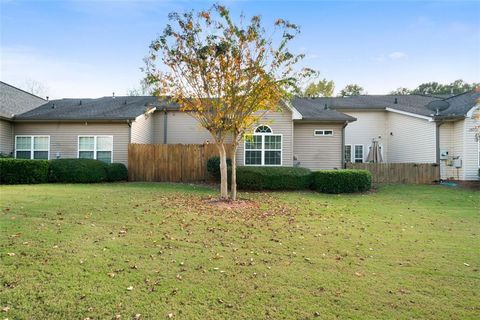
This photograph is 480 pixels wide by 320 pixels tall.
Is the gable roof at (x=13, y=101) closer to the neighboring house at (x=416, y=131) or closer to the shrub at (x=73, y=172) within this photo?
the shrub at (x=73, y=172)

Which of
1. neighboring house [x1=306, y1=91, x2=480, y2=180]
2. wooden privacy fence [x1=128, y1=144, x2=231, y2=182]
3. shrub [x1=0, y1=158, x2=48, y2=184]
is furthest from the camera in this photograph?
neighboring house [x1=306, y1=91, x2=480, y2=180]

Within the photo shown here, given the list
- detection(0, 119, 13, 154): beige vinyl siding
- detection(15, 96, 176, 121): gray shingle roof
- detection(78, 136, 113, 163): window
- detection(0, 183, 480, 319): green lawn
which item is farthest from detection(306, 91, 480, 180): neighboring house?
detection(0, 119, 13, 154): beige vinyl siding

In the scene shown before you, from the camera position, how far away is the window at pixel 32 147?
57.5 ft

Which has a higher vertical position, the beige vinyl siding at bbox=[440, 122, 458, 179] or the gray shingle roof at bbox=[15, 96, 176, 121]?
the gray shingle roof at bbox=[15, 96, 176, 121]

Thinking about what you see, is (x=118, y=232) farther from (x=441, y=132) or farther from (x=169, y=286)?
(x=441, y=132)

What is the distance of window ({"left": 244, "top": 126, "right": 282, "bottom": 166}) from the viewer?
688 inches

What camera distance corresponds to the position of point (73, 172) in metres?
14.8

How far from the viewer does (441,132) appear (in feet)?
57.9

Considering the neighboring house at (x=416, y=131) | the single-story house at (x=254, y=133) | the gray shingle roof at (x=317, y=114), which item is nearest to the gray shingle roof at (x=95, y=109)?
the single-story house at (x=254, y=133)

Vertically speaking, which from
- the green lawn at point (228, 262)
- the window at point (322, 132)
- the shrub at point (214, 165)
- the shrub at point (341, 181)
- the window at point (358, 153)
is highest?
the window at point (322, 132)

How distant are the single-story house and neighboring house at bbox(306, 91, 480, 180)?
2.1 inches

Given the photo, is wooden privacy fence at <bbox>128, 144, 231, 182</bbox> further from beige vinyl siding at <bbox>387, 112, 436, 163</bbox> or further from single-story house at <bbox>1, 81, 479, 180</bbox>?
beige vinyl siding at <bbox>387, 112, 436, 163</bbox>

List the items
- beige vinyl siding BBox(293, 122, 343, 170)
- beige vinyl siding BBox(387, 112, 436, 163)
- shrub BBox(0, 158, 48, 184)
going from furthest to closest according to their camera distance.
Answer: beige vinyl siding BBox(293, 122, 343, 170) < beige vinyl siding BBox(387, 112, 436, 163) < shrub BBox(0, 158, 48, 184)

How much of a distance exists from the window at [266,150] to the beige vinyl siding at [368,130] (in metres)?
7.35
